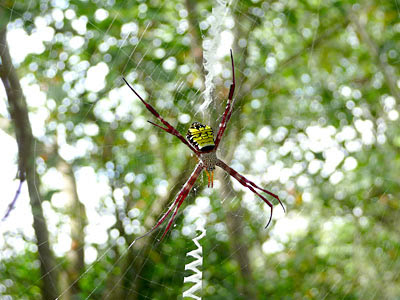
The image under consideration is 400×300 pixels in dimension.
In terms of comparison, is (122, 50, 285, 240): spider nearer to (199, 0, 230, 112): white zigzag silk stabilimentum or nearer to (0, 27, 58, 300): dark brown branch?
(199, 0, 230, 112): white zigzag silk stabilimentum

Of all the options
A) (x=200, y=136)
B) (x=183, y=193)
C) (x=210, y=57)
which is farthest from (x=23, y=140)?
(x=210, y=57)

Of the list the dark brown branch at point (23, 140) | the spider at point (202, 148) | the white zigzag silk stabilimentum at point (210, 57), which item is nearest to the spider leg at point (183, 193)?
the spider at point (202, 148)

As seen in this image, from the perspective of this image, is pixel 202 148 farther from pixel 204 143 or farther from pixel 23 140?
pixel 23 140

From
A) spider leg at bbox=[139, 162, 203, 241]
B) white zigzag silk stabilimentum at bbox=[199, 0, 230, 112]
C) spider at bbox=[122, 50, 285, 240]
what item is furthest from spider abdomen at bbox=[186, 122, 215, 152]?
white zigzag silk stabilimentum at bbox=[199, 0, 230, 112]

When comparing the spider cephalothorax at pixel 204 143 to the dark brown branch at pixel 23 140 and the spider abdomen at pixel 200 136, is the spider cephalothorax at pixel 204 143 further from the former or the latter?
the dark brown branch at pixel 23 140

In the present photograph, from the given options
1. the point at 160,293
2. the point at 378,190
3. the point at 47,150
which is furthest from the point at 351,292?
the point at 47,150

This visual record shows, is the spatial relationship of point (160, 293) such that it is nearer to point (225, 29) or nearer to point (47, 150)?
point (47, 150)
